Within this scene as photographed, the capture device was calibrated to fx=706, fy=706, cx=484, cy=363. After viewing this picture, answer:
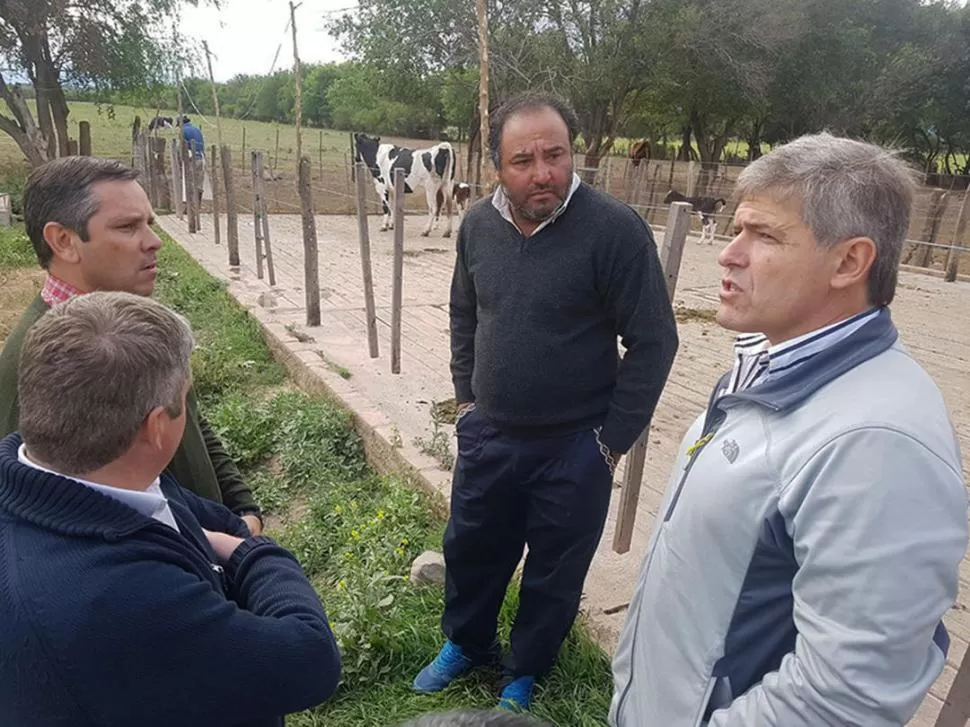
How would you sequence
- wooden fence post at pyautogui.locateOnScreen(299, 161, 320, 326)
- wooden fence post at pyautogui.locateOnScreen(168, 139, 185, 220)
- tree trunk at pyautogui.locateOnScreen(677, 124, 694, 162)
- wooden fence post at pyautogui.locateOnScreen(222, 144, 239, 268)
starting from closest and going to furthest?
wooden fence post at pyautogui.locateOnScreen(299, 161, 320, 326) < wooden fence post at pyautogui.locateOnScreen(222, 144, 239, 268) < wooden fence post at pyautogui.locateOnScreen(168, 139, 185, 220) < tree trunk at pyautogui.locateOnScreen(677, 124, 694, 162)

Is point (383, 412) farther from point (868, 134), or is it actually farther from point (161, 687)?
point (868, 134)

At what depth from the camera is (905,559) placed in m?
0.98

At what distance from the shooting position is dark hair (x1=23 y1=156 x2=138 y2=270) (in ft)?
5.93

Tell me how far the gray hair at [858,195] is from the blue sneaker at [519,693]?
1.78 m

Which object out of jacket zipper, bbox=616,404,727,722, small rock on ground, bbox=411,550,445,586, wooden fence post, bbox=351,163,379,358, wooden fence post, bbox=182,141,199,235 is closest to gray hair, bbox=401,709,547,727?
jacket zipper, bbox=616,404,727,722

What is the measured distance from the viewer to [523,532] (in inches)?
95.6

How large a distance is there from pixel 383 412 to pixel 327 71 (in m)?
53.4

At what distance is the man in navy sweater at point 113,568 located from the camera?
0.97m

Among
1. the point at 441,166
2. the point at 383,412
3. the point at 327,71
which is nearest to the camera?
the point at 383,412

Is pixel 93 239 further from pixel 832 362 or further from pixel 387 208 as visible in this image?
pixel 387 208

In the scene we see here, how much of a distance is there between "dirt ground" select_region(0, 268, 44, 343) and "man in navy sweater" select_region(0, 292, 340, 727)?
704 centimetres

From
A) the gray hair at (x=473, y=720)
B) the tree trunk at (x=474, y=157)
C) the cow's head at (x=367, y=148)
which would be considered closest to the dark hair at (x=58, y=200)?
the gray hair at (x=473, y=720)

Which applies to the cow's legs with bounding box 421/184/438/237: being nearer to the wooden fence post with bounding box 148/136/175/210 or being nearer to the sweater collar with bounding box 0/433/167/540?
the wooden fence post with bounding box 148/136/175/210

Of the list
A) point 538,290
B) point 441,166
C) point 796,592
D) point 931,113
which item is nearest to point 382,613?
point 538,290
